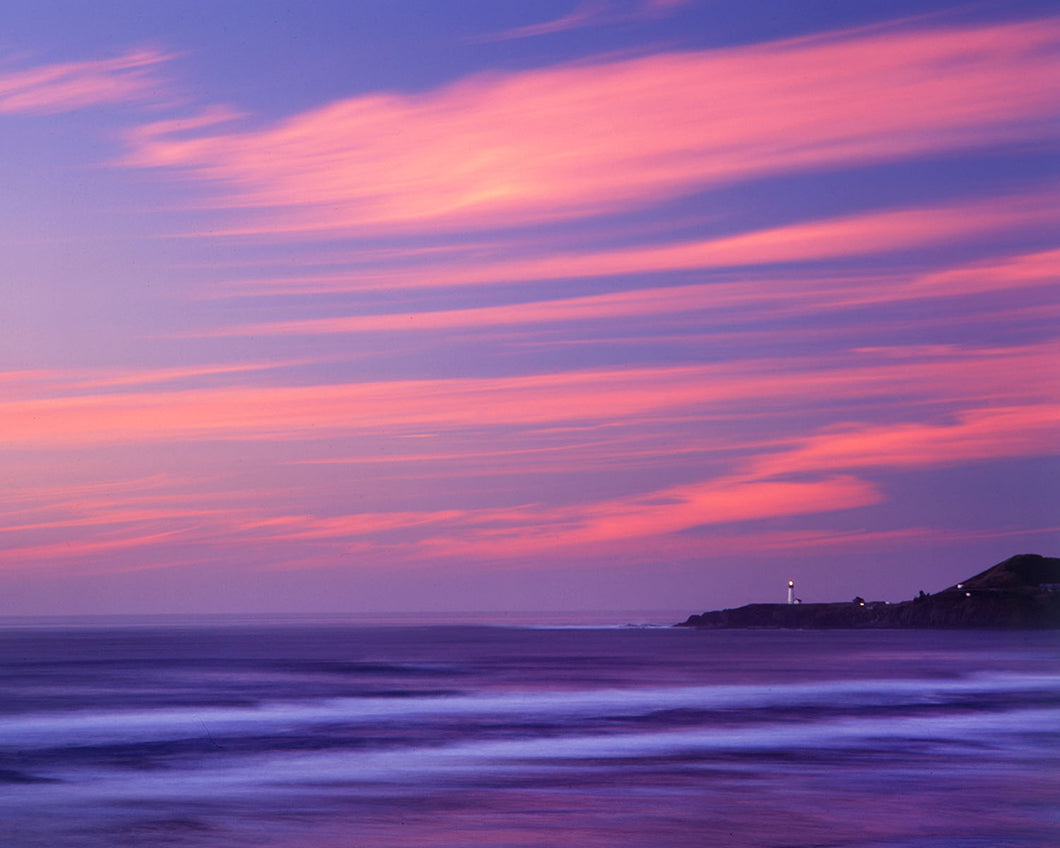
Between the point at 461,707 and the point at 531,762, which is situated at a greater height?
the point at 461,707

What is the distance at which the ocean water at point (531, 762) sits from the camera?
2370 cm

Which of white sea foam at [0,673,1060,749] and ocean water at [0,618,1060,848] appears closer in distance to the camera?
ocean water at [0,618,1060,848]

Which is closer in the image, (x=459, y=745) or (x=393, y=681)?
(x=459, y=745)

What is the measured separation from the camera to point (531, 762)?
3381 cm

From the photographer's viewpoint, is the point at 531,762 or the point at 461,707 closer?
the point at 531,762

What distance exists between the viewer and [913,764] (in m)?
33.4

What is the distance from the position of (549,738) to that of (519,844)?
708 inches

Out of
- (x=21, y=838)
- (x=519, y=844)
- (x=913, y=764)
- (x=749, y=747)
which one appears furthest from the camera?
(x=749, y=747)

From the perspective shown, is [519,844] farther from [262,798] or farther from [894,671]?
[894,671]

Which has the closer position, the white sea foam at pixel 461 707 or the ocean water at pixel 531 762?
the ocean water at pixel 531 762

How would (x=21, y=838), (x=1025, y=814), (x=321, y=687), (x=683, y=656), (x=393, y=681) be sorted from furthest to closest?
(x=683, y=656)
(x=393, y=681)
(x=321, y=687)
(x=1025, y=814)
(x=21, y=838)

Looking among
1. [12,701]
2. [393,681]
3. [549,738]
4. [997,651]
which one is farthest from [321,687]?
[997,651]

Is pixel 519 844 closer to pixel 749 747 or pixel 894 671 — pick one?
pixel 749 747

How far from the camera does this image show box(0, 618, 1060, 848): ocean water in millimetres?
23703
